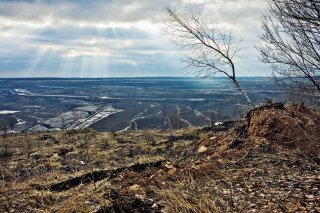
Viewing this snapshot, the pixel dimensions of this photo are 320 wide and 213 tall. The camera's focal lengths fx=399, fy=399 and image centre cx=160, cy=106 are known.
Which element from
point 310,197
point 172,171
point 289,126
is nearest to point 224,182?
point 172,171

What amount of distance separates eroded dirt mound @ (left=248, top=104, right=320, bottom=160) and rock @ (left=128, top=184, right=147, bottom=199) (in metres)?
5.08

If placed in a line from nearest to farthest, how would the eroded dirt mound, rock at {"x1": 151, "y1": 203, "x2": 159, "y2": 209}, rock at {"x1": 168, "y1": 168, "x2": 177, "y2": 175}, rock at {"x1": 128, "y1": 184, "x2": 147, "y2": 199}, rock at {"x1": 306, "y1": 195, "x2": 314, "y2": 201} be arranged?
rock at {"x1": 151, "y1": 203, "x2": 159, "y2": 209}
rock at {"x1": 306, "y1": 195, "x2": 314, "y2": 201}
rock at {"x1": 128, "y1": 184, "x2": 147, "y2": 199}
rock at {"x1": 168, "y1": 168, "x2": 177, "y2": 175}
the eroded dirt mound

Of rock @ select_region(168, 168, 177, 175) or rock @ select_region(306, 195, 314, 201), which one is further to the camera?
rock @ select_region(168, 168, 177, 175)

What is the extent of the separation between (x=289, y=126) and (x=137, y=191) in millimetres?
6570

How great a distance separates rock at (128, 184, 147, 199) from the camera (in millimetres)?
6561

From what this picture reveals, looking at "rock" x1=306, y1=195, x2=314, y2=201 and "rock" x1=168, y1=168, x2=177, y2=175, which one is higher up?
"rock" x1=306, y1=195, x2=314, y2=201

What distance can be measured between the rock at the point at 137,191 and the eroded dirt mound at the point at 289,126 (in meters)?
5.08

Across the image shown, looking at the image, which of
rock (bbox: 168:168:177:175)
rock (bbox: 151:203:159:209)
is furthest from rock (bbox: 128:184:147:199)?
rock (bbox: 168:168:177:175)

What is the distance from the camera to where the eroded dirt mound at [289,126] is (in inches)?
428

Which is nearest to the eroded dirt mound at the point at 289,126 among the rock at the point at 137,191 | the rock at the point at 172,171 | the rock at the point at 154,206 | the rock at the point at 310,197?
the rock at the point at 172,171

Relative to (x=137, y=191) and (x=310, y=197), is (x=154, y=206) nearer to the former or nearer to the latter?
(x=137, y=191)

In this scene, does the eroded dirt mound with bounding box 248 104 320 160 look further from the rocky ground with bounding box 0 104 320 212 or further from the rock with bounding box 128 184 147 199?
the rock with bounding box 128 184 147 199

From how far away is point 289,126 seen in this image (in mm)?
11883

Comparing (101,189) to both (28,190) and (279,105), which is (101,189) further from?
(279,105)
